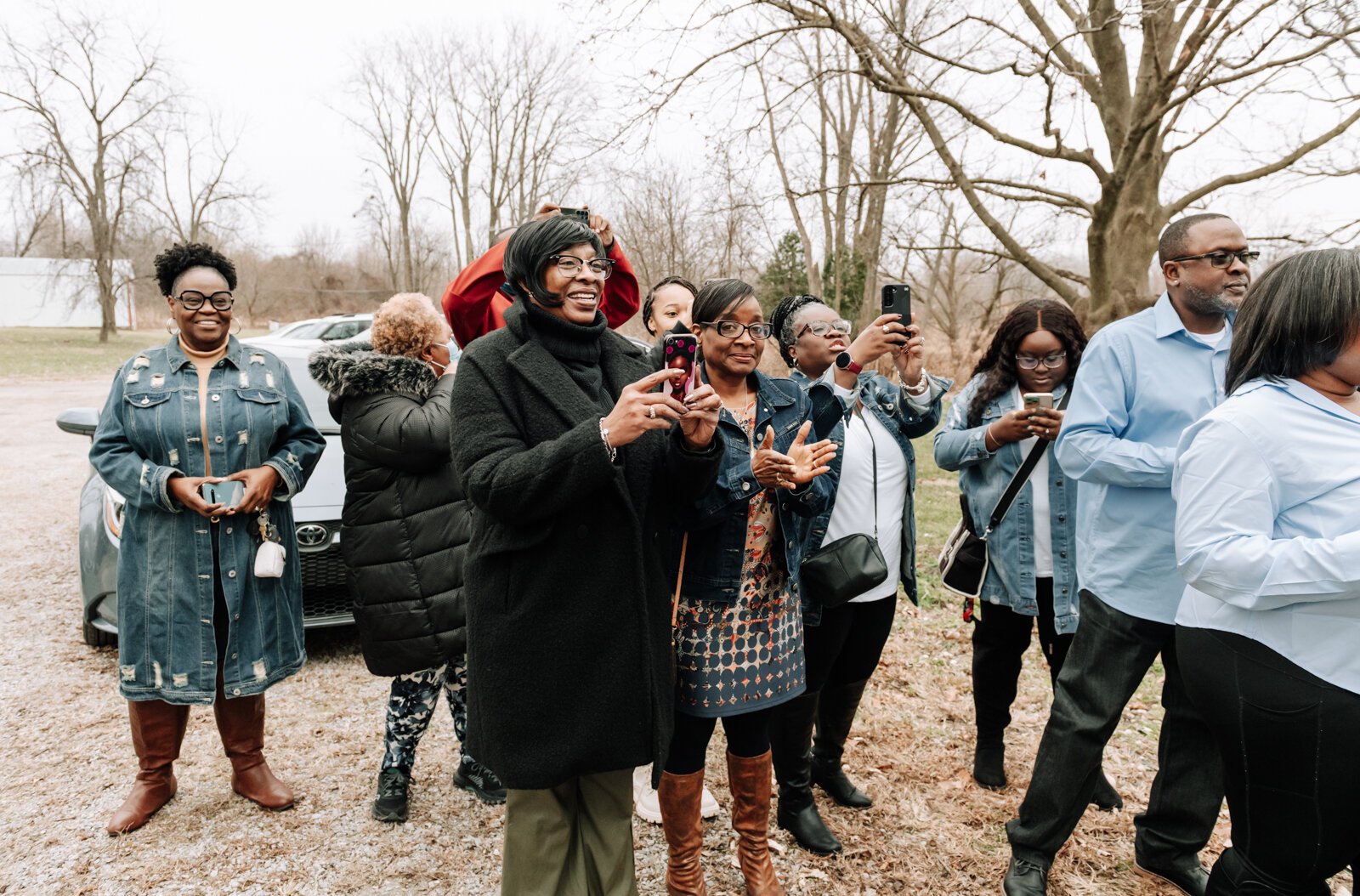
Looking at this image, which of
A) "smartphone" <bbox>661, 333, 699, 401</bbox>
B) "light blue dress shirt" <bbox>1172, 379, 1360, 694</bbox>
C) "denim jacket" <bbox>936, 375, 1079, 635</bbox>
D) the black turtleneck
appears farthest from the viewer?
"denim jacket" <bbox>936, 375, 1079, 635</bbox>

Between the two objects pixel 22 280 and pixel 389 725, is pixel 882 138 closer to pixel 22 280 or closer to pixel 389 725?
pixel 389 725

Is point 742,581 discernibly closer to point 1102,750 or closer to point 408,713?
point 1102,750

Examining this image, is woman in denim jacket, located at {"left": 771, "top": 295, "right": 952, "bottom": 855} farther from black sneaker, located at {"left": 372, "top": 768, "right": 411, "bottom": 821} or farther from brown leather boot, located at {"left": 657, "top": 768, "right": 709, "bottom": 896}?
black sneaker, located at {"left": 372, "top": 768, "right": 411, "bottom": 821}

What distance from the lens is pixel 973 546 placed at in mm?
3455

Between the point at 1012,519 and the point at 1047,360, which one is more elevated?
the point at 1047,360

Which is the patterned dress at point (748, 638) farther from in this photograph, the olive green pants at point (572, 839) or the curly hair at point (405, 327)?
the curly hair at point (405, 327)

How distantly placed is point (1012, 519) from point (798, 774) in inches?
51.5

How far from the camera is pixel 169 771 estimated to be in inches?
129

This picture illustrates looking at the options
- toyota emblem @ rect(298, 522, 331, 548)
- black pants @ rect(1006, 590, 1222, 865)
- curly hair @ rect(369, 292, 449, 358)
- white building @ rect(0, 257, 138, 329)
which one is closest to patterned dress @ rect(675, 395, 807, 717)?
black pants @ rect(1006, 590, 1222, 865)

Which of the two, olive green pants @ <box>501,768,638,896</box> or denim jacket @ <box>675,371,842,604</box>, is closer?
olive green pants @ <box>501,768,638,896</box>

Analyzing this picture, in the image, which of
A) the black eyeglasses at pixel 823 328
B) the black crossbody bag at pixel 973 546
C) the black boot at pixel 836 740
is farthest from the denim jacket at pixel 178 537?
the black crossbody bag at pixel 973 546

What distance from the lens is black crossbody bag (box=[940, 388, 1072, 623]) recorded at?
3.29m

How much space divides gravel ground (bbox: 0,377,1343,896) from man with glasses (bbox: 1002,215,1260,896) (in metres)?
0.34

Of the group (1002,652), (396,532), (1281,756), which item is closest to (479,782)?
(396,532)
